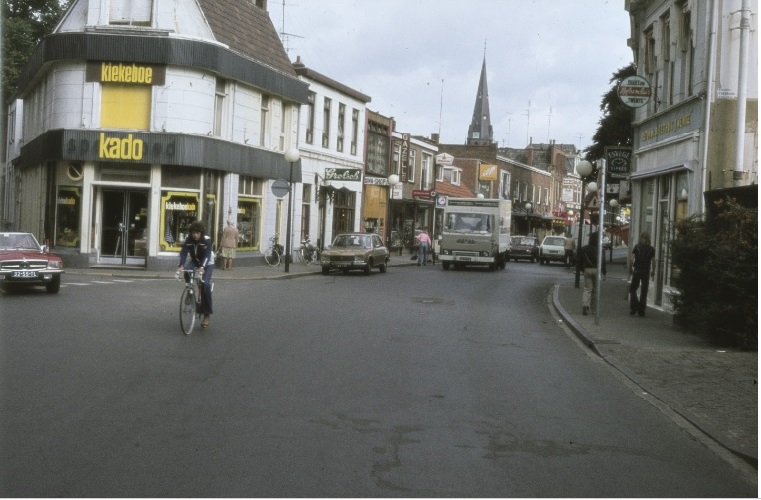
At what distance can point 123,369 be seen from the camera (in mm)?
10328

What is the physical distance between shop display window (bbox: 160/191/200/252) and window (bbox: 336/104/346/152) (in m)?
15.0

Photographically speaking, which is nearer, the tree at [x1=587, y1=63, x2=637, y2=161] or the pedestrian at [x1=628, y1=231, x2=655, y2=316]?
the pedestrian at [x1=628, y1=231, x2=655, y2=316]

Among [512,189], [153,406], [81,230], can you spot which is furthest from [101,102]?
[512,189]


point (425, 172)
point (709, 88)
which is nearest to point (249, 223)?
point (709, 88)

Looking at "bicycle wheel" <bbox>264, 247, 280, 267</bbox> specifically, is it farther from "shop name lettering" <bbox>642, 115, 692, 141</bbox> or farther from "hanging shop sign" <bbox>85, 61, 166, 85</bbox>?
"shop name lettering" <bbox>642, 115, 692, 141</bbox>

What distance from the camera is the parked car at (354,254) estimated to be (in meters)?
31.8

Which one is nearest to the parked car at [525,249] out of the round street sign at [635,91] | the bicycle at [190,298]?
the round street sign at [635,91]

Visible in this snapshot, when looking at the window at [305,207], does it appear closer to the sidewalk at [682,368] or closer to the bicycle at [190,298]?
the sidewalk at [682,368]

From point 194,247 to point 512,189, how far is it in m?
77.4

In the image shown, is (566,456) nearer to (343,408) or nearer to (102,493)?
(343,408)

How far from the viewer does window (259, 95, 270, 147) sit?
35.5 metres

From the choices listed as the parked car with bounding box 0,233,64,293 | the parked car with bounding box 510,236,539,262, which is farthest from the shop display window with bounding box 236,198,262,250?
the parked car with bounding box 510,236,539,262

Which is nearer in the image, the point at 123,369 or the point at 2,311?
the point at 123,369

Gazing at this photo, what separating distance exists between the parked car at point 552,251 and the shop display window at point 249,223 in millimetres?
23981
